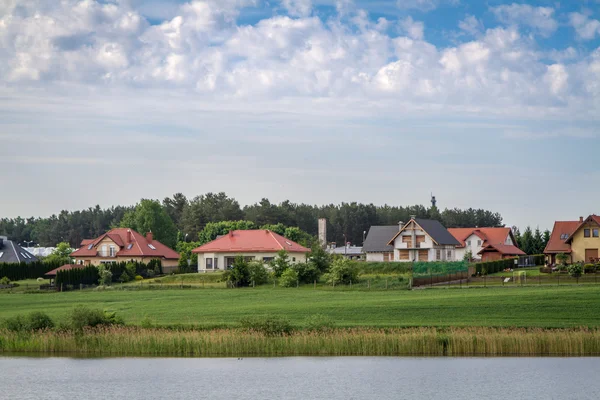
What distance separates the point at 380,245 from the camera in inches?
4018

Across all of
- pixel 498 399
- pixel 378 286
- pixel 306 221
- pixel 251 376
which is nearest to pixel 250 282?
pixel 378 286

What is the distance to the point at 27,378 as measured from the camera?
113ft

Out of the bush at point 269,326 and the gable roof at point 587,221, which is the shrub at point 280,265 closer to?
the gable roof at point 587,221

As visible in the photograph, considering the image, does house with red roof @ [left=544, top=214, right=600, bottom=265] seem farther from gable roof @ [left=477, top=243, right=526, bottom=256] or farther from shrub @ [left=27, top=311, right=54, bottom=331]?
shrub @ [left=27, top=311, right=54, bottom=331]

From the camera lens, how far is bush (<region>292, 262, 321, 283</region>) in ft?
238

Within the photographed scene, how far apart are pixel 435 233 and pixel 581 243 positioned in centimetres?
1644

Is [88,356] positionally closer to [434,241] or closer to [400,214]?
[434,241]

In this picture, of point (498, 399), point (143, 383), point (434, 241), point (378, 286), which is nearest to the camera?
point (498, 399)

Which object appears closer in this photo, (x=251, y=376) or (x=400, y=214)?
(x=251, y=376)

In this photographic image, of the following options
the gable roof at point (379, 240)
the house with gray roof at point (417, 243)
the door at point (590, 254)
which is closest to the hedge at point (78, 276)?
the house with gray roof at point (417, 243)

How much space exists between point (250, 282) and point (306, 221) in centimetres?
9717

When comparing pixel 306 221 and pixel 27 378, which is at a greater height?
pixel 306 221

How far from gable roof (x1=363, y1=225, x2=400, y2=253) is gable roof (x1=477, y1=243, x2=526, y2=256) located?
1023 centimetres

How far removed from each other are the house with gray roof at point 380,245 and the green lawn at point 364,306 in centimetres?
3365
